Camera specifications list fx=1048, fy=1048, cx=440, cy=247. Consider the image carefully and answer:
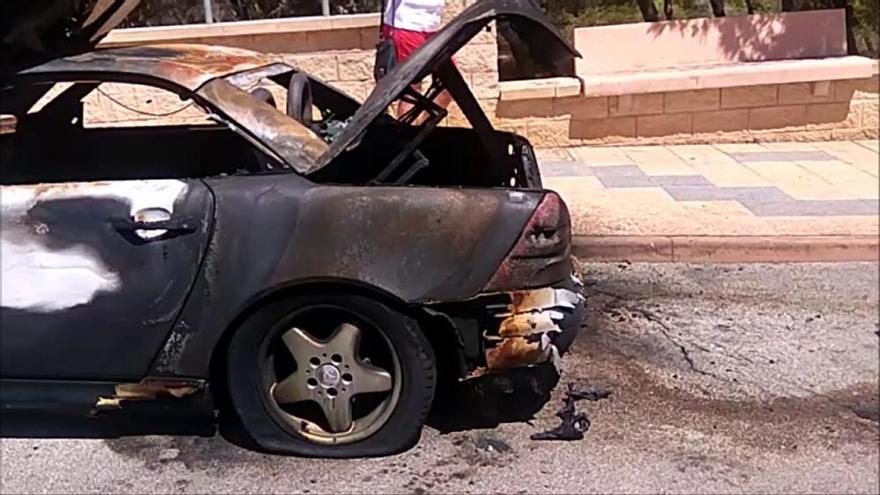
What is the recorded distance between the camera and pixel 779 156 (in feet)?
27.6


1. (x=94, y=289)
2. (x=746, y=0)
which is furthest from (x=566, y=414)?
(x=746, y=0)

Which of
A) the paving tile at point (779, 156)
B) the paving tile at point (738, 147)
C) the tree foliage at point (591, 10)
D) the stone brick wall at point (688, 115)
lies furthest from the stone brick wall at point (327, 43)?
the paving tile at point (779, 156)

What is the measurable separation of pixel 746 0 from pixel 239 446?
314 inches

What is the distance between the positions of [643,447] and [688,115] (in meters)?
5.68

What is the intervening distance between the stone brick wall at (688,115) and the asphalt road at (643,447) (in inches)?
174

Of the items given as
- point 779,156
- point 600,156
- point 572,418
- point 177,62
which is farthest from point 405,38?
point 572,418

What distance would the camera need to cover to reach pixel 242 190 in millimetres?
3814

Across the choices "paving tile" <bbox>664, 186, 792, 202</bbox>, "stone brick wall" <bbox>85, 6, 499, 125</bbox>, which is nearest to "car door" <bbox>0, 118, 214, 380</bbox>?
"paving tile" <bbox>664, 186, 792, 202</bbox>

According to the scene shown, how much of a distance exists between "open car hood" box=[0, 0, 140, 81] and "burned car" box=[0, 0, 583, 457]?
0.67ft

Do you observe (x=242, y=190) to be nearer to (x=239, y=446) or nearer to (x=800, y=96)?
(x=239, y=446)

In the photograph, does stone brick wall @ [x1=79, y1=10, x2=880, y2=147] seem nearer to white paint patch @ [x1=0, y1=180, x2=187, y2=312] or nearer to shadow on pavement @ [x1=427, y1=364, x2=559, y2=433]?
shadow on pavement @ [x1=427, y1=364, x2=559, y2=433]

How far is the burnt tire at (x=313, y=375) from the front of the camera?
3.82 m

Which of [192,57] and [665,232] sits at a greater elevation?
[192,57]

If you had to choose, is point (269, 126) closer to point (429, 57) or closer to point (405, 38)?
point (429, 57)
